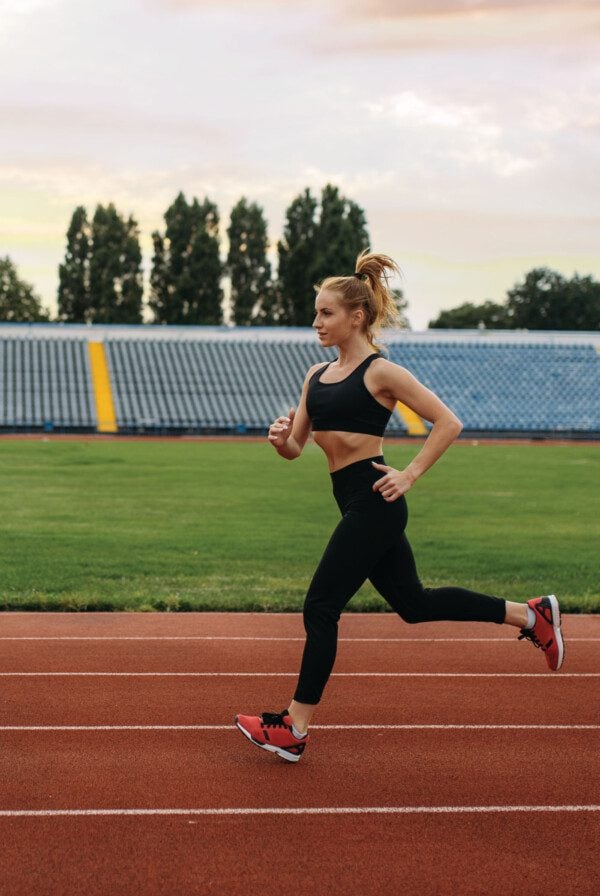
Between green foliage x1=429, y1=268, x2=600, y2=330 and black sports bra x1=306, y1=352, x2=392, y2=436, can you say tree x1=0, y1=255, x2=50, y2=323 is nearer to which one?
green foliage x1=429, y1=268, x2=600, y2=330

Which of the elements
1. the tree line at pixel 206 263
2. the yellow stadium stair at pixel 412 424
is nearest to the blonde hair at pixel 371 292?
the yellow stadium stair at pixel 412 424

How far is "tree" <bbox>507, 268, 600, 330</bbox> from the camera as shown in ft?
318

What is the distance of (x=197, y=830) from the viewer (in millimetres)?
4336

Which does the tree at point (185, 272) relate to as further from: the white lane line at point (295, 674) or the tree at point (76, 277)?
the white lane line at point (295, 674)

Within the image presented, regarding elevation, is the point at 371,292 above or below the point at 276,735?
above

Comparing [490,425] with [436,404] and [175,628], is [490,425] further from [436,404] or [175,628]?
[436,404]

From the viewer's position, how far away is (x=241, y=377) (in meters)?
47.8

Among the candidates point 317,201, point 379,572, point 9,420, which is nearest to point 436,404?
point 379,572

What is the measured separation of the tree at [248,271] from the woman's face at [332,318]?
208ft

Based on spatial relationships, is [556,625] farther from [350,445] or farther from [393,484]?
[350,445]

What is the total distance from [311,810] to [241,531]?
408 inches

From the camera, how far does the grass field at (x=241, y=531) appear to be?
34.2 feet

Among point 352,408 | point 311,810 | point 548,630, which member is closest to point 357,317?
point 352,408

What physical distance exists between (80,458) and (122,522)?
42.8 ft
